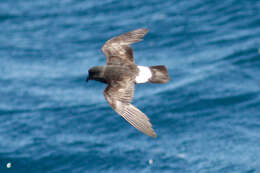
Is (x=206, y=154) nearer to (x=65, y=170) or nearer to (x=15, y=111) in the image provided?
(x=65, y=170)

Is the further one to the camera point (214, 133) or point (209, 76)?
point (209, 76)

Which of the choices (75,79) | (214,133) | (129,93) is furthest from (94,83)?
(129,93)

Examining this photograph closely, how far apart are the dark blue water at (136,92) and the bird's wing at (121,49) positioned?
4.25 m

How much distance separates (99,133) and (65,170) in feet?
4.94

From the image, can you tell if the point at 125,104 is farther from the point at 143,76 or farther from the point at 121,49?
the point at 121,49

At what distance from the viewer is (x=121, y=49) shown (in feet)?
33.5

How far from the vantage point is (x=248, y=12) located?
61.0ft

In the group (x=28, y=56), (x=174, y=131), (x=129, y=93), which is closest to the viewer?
(x=129, y=93)

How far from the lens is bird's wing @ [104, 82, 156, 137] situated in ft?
28.1

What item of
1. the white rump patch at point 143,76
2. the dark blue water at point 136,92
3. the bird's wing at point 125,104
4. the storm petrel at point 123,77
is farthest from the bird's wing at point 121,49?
the dark blue water at point 136,92

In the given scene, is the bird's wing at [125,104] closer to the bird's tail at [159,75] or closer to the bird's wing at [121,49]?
the bird's tail at [159,75]

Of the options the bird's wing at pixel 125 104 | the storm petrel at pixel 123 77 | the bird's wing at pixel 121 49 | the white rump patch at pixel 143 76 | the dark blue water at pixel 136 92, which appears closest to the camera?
the bird's wing at pixel 125 104

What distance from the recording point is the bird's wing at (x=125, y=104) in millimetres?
8570

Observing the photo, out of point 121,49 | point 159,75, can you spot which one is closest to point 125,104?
point 159,75
